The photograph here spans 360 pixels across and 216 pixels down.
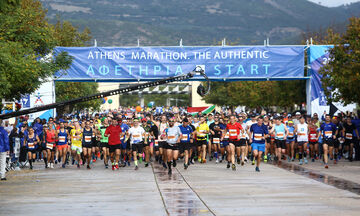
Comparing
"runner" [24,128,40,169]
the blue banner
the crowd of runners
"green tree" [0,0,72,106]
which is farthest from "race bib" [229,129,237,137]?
the blue banner

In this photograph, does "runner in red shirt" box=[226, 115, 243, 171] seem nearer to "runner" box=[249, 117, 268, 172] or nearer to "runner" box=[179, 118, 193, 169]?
"runner" box=[249, 117, 268, 172]

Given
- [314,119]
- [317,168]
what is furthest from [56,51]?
[317,168]

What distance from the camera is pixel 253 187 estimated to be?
612 inches

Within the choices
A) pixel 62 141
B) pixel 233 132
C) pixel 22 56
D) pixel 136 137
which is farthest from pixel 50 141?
pixel 233 132

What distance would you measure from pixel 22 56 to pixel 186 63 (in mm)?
9905

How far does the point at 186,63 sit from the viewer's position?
1258 inches

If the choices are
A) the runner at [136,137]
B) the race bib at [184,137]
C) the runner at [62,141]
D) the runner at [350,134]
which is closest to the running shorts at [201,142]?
the runner at [136,137]

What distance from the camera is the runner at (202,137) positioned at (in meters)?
24.8

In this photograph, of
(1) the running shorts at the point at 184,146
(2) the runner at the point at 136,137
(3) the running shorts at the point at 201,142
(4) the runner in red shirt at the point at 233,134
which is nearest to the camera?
(4) the runner in red shirt at the point at 233,134

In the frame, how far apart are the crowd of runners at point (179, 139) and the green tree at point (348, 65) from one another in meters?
1.28

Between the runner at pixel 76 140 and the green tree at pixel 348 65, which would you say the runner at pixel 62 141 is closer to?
Answer: the runner at pixel 76 140

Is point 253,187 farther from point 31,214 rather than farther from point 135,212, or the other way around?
point 31,214

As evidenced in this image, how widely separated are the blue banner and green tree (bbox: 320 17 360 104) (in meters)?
3.73

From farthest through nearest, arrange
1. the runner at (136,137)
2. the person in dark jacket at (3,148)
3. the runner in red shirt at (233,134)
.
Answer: the runner at (136,137) → the runner in red shirt at (233,134) → the person in dark jacket at (3,148)
